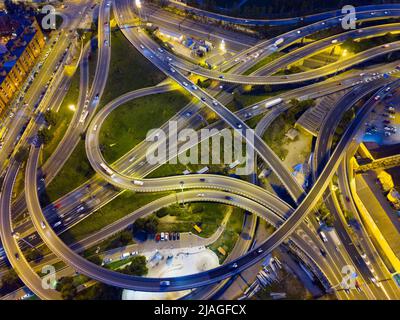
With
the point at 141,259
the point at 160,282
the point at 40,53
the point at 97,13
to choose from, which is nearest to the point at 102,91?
the point at 40,53

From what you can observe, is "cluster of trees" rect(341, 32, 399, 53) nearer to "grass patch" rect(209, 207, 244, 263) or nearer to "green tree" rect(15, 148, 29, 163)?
"grass patch" rect(209, 207, 244, 263)

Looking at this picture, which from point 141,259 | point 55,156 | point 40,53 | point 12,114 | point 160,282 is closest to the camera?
point 160,282

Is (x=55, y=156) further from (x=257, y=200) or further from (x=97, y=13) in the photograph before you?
(x=97, y=13)

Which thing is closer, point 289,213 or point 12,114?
point 289,213

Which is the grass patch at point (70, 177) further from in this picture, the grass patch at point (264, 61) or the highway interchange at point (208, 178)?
the grass patch at point (264, 61)

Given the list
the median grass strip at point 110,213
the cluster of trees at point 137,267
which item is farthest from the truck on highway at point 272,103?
the cluster of trees at point 137,267

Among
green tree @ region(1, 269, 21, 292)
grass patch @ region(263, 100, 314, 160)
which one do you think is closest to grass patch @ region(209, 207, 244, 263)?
grass patch @ region(263, 100, 314, 160)
